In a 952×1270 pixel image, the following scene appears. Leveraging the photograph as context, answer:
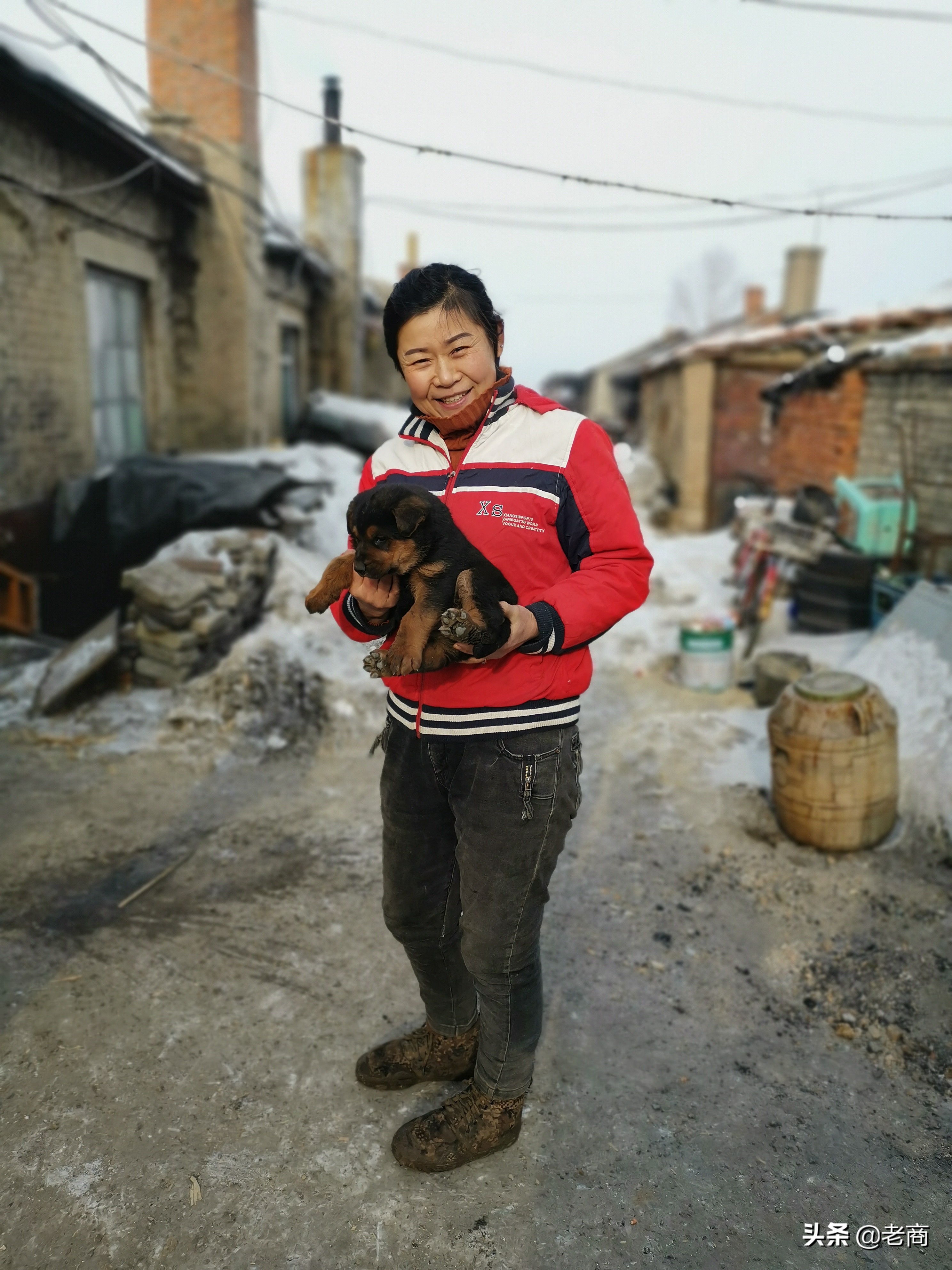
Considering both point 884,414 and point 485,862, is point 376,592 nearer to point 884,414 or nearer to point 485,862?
point 485,862

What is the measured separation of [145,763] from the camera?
473 centimetres

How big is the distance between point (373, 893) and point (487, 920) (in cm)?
169

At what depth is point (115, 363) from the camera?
8641 mm

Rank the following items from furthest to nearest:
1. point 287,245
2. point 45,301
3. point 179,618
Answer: point 287,245 → point 45,301 → point 179,618

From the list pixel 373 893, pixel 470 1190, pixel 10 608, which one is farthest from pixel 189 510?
pixel 470 1190

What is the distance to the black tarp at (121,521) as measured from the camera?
6.83 m

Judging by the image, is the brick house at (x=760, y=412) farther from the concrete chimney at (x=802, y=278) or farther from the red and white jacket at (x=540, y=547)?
the red and white jacket at (x=540, y=547)

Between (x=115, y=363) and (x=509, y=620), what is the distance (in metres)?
8.43

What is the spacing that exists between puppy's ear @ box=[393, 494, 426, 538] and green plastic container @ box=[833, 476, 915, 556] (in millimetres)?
5679

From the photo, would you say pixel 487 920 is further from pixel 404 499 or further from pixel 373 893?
pixel 373 893

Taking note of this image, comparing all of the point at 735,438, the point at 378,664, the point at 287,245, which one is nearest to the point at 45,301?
the point at 287,245

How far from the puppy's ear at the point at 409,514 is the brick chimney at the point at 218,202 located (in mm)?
8853

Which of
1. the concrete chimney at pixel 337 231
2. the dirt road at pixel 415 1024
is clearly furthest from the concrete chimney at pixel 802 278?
the dirt road at pixel 415 1024

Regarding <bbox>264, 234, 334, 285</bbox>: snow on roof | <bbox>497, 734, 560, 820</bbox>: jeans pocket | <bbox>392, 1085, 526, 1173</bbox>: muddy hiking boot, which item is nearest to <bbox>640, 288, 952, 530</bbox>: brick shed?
<bbox>264, 234, 334, 285</bbox>: snow on roof
